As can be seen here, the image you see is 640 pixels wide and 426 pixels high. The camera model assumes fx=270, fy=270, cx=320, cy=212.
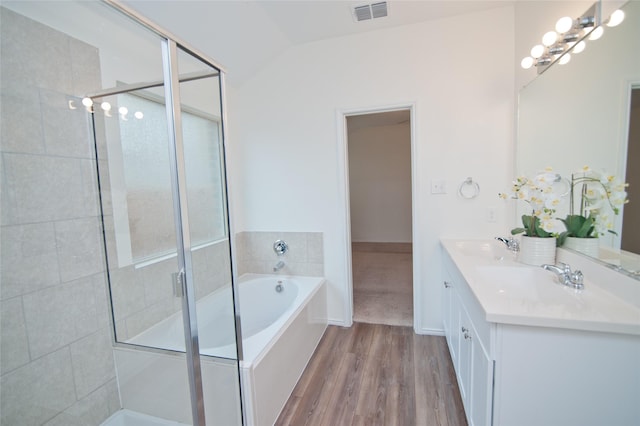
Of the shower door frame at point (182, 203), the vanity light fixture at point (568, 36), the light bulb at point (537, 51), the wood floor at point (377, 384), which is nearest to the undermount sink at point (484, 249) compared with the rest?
the wood floor at point (377, 384)

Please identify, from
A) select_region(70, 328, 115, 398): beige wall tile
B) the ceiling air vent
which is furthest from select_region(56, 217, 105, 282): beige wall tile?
the ceiling air vent

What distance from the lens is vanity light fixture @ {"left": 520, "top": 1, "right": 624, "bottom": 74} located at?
126 centimetres

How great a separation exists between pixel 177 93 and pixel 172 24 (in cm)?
86

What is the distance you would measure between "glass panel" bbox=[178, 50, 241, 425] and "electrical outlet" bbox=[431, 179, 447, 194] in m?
1.75

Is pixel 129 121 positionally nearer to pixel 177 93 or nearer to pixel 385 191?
pixel 177 93

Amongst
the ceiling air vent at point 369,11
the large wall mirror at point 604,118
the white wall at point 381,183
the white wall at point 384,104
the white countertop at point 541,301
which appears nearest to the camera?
the white countertop at point 541,301

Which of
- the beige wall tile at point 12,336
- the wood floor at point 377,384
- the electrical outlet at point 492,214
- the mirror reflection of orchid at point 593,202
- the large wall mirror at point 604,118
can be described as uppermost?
the large wall mirror at point 604,118

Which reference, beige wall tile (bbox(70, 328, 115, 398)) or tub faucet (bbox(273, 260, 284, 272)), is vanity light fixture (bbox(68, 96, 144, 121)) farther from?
tub faucet (bbox(273, 260, 284, 272))

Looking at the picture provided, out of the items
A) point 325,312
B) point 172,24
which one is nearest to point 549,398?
point 325,312

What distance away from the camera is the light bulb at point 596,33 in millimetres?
1245

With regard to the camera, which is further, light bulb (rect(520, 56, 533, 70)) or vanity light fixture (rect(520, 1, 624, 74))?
light bulb (rect(520, 56, 533, 70))

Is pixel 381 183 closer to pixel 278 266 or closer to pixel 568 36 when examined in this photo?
pixel 278 266

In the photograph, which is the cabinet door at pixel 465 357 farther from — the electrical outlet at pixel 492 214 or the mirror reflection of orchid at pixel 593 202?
the electrical outlet at pixel 492 214

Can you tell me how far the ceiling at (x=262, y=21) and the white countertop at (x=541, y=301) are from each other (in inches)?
76.6
